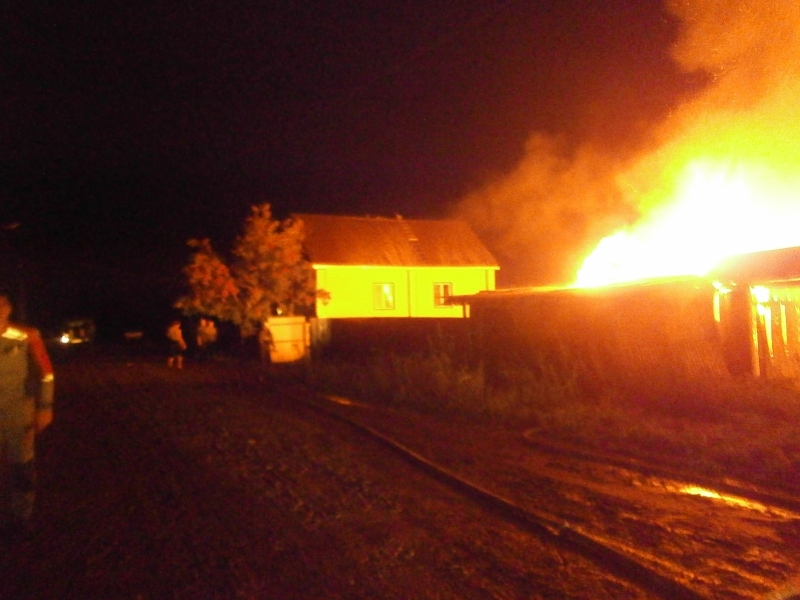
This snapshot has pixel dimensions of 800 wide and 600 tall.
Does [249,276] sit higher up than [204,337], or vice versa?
[249,276]

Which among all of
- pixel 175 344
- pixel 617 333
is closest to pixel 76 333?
pixel 175 344

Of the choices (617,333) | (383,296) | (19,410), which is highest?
(383,296)

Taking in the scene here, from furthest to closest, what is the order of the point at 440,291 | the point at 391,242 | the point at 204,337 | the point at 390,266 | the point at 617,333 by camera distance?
the point at 391,242 → the point at 440,291 → the point at 390,266 → the point at 204,337 → the point at 617,333

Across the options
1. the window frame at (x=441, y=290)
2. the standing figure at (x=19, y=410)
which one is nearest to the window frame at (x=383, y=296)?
the window frame at (x=441, y=290)

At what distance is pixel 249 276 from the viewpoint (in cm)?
3145

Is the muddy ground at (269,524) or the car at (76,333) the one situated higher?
the car at (76,333)

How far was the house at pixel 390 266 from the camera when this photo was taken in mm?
35062

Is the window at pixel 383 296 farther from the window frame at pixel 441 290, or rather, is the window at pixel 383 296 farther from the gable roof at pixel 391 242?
the window frame at pixel 441 290

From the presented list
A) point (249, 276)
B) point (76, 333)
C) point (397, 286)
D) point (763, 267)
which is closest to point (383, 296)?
point (397, 286)

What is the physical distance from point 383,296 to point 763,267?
75.5 ft

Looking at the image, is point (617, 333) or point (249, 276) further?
point (249, 276)

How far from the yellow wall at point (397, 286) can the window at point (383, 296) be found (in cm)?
15

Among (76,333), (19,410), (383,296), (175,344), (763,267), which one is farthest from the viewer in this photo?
(76,333)

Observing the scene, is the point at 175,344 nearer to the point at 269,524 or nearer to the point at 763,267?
the point at 763,267
